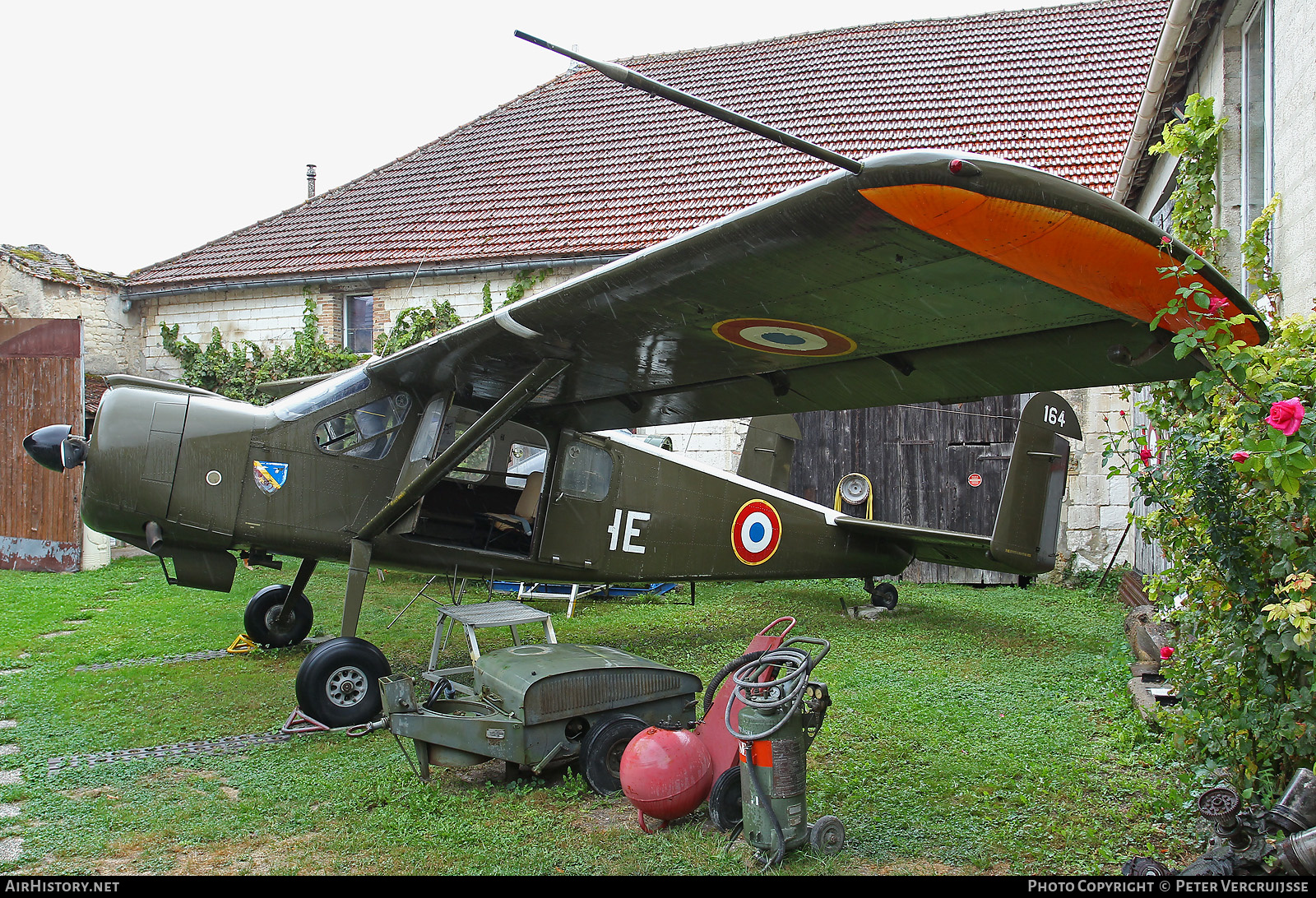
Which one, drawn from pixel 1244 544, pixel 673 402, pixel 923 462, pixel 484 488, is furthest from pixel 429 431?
pixel 923 462

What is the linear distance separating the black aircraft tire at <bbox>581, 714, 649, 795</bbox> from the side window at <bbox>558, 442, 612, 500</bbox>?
10.9 ft

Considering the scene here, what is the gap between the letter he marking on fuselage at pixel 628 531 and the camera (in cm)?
768

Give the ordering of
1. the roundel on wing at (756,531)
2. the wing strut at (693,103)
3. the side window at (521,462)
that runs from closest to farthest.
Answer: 1. the wing strut at (693,103)
2. the side window at (521,462)
3. the roundel on wing at (756,531)

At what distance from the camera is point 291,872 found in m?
3.44

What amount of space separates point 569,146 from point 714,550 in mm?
11180

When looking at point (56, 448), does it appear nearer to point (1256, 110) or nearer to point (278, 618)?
point (278, 618)

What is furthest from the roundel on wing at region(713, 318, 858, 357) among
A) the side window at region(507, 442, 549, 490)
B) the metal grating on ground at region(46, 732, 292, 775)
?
the metal grating on ground at region(46, 732, 292, 775)

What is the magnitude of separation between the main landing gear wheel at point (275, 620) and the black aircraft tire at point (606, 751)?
465 cm

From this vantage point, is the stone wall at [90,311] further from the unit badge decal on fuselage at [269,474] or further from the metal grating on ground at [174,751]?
the metal grating on ground at [174,751]

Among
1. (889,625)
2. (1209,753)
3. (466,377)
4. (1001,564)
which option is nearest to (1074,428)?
(1001,564)

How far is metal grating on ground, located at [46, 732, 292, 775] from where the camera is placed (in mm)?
4867

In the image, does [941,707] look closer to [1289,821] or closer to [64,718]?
[1289,821]

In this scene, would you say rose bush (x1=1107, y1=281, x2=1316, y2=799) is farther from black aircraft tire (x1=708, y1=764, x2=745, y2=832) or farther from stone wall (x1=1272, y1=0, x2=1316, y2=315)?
black aircraft tire (x1=708, y1=764, x2=745, y2=832)

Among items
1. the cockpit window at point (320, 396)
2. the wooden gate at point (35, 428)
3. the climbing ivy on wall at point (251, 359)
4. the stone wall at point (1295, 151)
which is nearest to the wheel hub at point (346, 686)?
the cockpit window at point (320, 396)
